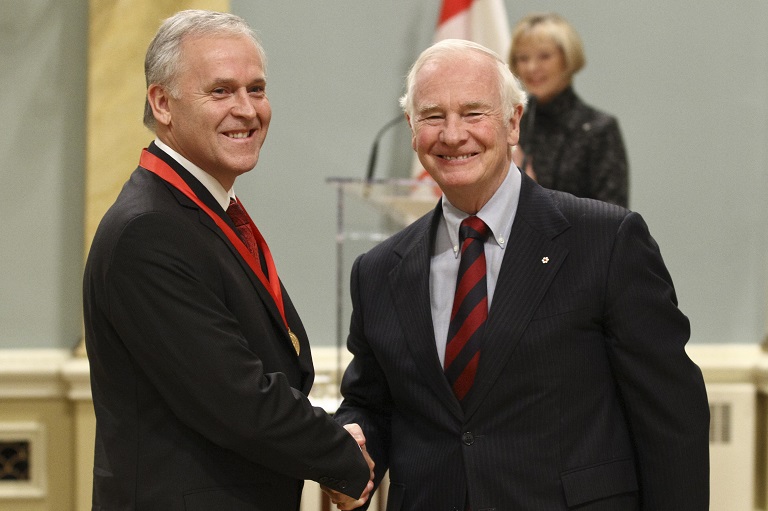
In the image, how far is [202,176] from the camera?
223 cm

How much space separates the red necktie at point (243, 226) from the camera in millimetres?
2297

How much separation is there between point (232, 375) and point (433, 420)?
486mm

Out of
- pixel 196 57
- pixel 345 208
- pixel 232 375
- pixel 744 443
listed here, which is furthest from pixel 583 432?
pixel 744 443

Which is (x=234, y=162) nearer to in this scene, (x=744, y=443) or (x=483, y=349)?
(x=483, y=349)

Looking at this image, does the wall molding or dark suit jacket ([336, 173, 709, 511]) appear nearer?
dark suit jacket ([336, 173, 709, 511])

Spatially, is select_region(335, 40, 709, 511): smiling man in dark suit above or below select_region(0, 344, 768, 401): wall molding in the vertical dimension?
above

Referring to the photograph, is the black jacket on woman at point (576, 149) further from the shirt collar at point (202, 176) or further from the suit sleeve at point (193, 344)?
the suit sleeve at point (193, 344)

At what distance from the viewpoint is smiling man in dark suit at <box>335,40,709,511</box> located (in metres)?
2.14

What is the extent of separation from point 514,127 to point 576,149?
93.5 inches

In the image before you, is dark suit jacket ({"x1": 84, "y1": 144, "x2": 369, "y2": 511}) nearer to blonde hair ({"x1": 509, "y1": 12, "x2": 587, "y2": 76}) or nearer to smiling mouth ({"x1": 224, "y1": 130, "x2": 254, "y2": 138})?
smiling mouth ({"x1": 224, "y1": 130, "x2": 254, "y2": 138})

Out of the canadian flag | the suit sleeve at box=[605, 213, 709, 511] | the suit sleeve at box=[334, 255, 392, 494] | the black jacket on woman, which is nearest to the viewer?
the suit sleeve at box=[605, 213, 709, 511]

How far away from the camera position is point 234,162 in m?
2.21

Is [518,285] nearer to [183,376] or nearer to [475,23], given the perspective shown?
[183,376]

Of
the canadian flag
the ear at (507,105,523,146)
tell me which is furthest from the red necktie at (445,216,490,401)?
the canadian flag
